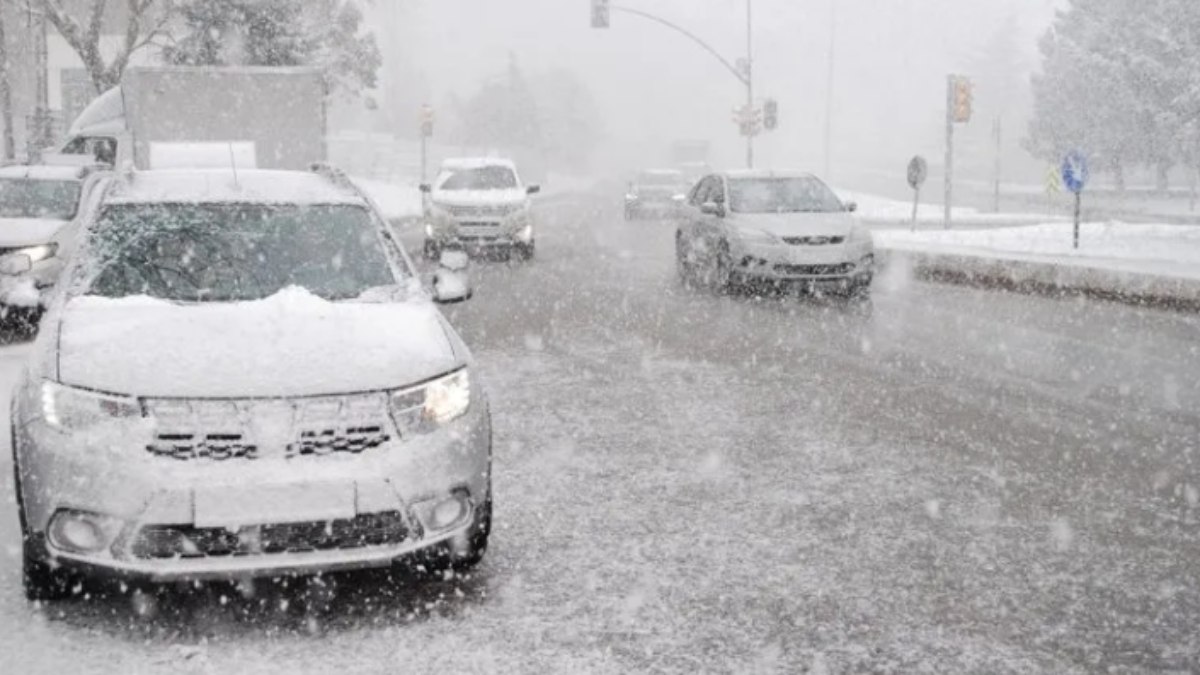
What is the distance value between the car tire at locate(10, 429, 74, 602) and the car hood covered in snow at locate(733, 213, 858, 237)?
37.7ft

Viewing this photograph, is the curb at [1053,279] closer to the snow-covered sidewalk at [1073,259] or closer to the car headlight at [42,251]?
the snow-covered sidewalk at [1073,259]

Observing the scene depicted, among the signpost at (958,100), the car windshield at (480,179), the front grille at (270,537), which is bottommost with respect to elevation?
the front grille at (270,537)

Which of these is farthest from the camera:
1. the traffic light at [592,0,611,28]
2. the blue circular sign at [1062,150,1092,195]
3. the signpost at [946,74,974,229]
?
the traffic light at [592,0,611,28]

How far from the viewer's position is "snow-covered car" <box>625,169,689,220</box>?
37.6 metres

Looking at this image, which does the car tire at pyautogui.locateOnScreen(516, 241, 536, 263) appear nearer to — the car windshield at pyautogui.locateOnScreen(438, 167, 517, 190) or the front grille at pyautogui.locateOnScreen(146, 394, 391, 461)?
the car windshield at pyautogui.locateOnScreen(438, 167, 517, 190)

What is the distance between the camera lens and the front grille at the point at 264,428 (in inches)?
164

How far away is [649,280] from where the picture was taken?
17750 mm

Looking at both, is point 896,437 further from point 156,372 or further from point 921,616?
point 156,372

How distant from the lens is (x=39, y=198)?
14562mm

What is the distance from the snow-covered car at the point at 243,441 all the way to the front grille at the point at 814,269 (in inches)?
401

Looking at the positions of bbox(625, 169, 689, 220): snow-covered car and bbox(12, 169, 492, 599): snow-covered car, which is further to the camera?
bbox(625, 169, 689, 220): snow-covered car

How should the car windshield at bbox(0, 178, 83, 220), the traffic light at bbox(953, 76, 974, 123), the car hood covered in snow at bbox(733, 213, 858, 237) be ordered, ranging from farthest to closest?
the traffic light at bbox(953, 76, 974, 123)
the car hood covered in snow at bbox(733, 213, 858, 237)
the car windshield at bbox(0, 178, 83, 220)

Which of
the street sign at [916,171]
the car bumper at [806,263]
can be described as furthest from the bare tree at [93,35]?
the car bumper at [806,263]

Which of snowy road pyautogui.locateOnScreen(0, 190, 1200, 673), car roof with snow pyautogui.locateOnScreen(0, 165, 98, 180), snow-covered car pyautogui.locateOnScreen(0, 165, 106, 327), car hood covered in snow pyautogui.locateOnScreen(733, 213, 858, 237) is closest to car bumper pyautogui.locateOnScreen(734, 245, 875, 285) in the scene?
car hood covered in snow pyautogui.locateOnScreen(733, 213, 858, 237)
